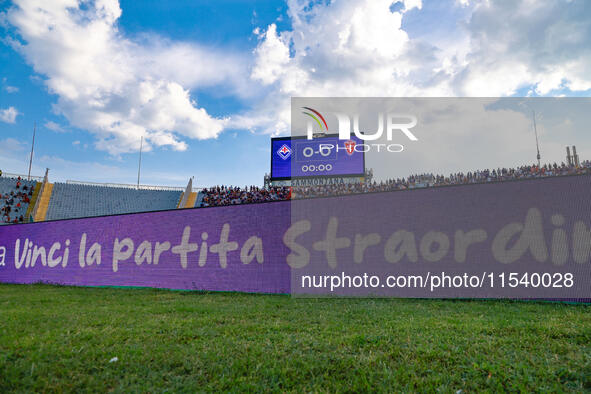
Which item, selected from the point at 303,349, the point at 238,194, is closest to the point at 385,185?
the point at 238,194

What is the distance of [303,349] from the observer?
4.62 m

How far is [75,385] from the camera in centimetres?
368

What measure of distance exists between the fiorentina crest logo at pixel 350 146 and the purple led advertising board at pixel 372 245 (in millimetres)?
15553

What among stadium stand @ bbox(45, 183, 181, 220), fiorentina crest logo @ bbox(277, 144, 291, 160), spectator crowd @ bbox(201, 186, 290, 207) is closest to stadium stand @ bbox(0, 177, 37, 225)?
stadium stand @ bbox(45, 183, 181, 220)

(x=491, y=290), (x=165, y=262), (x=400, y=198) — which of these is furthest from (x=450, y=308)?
(x=165, y=262)

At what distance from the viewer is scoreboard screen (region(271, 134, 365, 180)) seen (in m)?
25.6

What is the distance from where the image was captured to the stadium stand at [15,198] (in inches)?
1088

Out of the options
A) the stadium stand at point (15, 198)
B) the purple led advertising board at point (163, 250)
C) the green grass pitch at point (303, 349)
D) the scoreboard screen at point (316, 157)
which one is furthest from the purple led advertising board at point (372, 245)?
the stadium stand at point (15, 198)

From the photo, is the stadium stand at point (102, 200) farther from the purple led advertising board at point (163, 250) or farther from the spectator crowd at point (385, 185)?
the purple led advertising board at point (163, 250)

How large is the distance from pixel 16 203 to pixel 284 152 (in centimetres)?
2315

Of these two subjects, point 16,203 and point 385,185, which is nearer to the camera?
point 385,185

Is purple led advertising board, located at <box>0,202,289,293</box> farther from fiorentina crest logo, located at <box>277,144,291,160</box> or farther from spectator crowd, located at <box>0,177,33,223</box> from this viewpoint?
fiorentina crest logo, located at <box>277,144,291,160</box>

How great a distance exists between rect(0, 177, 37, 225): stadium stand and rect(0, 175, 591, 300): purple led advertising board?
63.0 ft

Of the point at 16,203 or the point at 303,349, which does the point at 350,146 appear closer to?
the point at 303,349
